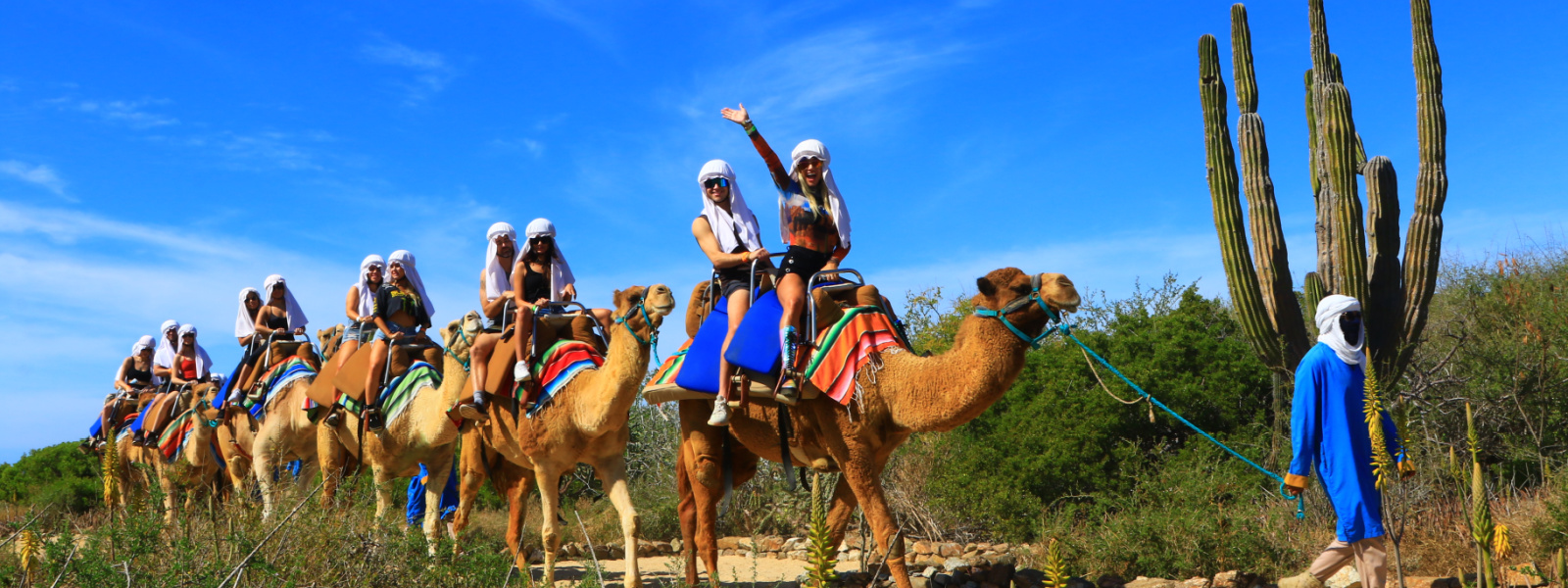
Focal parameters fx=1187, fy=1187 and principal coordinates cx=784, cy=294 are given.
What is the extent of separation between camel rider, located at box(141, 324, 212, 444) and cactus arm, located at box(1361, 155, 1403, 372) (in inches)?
542

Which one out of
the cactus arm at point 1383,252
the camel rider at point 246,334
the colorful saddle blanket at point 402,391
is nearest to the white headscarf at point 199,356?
the camel rider at point 246,334

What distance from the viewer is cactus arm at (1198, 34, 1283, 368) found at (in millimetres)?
12008

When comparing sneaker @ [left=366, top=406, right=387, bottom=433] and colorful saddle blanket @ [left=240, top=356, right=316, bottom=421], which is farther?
colorful saddle blanket @ [left=240, top=356, right=316, bottom=421]

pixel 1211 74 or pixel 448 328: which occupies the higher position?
pixel 1211 74

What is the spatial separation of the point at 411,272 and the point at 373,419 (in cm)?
162

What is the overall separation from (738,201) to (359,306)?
203 inches

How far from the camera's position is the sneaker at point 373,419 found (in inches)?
396

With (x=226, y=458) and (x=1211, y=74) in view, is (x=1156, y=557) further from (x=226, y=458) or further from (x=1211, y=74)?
(x=226, y=458)

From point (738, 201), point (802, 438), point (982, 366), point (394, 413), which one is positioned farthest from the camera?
point (394, 413)

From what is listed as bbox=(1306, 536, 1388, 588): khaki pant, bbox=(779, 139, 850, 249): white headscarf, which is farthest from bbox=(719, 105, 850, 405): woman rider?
bbox=(1306, 536, 1388, 588): khaki pant

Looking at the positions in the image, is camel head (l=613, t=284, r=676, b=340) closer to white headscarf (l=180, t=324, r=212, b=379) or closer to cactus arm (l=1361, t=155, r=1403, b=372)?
cactus arm (l=1361, t=155, r=1403, b=372)

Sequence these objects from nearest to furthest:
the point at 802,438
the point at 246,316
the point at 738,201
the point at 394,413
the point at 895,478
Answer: the point at 802,438 → the point at 738,201 → the point at 394,413 → the point at 895,478 → the point at 246,316

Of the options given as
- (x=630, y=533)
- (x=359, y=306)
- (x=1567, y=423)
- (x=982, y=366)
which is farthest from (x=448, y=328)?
(x=1567, y=423)

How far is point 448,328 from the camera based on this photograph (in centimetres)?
1039
